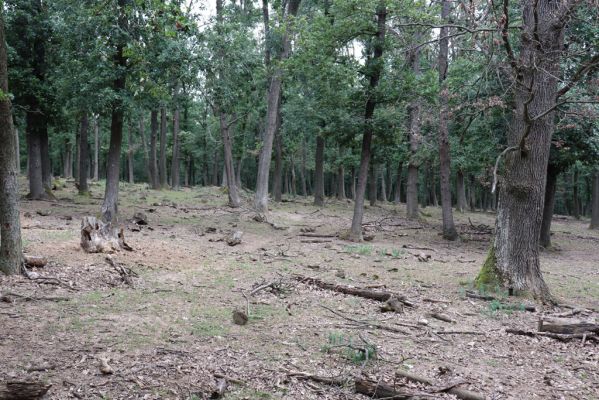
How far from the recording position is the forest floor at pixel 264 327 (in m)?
4.52

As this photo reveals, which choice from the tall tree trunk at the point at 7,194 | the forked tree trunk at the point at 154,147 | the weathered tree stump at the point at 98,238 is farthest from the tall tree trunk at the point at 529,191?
the forked tree trunk at the point at 154,147

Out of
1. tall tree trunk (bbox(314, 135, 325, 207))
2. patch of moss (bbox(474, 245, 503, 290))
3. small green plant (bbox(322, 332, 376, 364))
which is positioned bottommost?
small green plant (bbox(322, 332, 376, 364))

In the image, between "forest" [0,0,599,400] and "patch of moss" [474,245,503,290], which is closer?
"forest" [0,0,599,400]

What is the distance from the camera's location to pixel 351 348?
531 cm

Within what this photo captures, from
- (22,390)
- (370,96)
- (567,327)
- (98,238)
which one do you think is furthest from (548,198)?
(22,390)

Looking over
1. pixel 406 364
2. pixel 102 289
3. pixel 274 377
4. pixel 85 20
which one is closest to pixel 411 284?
pixel 406 364

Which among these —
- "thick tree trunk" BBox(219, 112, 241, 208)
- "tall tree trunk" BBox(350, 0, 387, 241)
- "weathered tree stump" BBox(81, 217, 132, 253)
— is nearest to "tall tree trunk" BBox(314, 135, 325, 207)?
"thick tree trunk" BBox(219, 112, 241, 208)

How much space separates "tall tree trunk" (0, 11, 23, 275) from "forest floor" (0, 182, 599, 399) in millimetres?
348

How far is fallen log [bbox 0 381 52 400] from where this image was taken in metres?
3.74

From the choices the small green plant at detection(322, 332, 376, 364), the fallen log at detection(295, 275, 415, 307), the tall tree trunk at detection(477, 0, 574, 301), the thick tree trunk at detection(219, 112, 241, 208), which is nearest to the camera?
the small green plant at detection(322, 332, 376, 364)

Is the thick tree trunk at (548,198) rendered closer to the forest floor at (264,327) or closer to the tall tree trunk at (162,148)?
the forest floor at (264,327)

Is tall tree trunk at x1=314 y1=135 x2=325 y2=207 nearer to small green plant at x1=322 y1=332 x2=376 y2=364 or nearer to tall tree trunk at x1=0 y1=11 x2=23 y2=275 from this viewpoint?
tall tree trunk at x1=0 y1=11 x2=23 y2=275

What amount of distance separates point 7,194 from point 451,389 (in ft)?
23.2

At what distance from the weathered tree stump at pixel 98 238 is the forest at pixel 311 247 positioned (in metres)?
0.05
